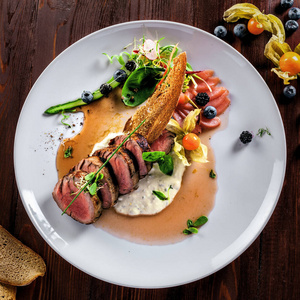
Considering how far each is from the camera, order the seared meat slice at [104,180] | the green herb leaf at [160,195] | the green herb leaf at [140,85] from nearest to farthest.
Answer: the seared meat slice at [104,180]
the green herb leaf at [160,195]
the green herb leaf at [140,85]

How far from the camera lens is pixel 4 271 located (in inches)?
94.3

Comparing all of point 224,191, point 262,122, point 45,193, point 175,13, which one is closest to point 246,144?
point 262,122

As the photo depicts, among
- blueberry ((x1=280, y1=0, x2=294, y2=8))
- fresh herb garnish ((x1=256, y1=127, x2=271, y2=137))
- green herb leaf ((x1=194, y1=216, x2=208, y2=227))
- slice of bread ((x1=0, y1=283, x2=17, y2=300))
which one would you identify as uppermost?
blueberry ((x1=280, y1=0, x2=294, y2=8))

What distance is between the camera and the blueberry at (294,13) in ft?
8.30

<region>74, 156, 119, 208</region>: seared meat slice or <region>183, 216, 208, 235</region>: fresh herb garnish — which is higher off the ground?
<region>74, 156, 119, 208</region>: seared meat slice

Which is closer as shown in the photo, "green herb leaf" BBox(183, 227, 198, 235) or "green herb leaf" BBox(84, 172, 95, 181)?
"green herb leaf" BBox(84, 172, 95, 181)

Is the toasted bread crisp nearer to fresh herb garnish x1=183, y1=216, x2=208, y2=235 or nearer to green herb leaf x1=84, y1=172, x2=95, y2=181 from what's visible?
green herb leaf x1=84, y1=172, x2=95, y2=181

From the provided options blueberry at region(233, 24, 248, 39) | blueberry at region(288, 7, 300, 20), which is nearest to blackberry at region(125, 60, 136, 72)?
blueberry at region(233, 24, 248, 39)

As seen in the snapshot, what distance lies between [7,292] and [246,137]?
1957mm

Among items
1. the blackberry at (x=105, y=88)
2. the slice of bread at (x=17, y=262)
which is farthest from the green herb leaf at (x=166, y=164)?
the slice of bread at (x=17, y=262)

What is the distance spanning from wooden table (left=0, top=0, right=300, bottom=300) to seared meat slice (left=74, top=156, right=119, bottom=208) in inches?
25.1

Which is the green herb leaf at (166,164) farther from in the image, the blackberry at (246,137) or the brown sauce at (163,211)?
the blackberry at (246,137)

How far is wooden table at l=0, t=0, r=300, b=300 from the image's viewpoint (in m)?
2.45

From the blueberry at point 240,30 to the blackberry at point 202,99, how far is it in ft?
1.83
